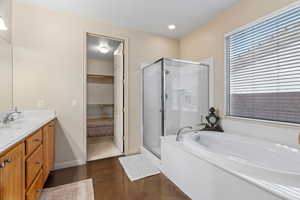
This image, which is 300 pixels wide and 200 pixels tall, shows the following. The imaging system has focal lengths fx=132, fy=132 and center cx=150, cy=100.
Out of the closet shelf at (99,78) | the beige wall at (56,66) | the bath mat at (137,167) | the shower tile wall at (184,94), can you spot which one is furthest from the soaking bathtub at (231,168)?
the closet shelf at (99,78)

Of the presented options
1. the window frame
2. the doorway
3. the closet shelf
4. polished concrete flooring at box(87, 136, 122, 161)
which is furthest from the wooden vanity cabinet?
the closet shelf

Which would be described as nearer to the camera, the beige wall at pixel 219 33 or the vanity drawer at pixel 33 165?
the vanity drawer at pixel 33 165

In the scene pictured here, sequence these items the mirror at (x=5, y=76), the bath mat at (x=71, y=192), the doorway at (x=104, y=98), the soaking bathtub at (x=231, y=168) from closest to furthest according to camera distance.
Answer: the soaking bathtub at (x=231, y=168)
the bath mat at (x=71, y=192)
the mirror at (x=5, y=76)
the doorway at (x=104, y=98)

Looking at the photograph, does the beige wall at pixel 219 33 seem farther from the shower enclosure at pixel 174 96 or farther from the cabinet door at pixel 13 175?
A: the cabinet door at pixel 13 175

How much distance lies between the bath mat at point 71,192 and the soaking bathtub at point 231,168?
103cm

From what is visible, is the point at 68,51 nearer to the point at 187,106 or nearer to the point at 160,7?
the point at 160,7

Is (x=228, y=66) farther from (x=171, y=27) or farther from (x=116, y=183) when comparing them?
(x=116, y=183)

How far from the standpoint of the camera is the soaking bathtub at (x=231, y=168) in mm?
884

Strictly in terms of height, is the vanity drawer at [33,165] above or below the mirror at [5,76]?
below

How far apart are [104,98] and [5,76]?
307 cm

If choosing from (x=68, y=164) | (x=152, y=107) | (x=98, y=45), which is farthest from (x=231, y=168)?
(x=98, y=45)

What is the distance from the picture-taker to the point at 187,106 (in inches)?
98.0

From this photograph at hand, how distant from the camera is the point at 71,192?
161 centimetres

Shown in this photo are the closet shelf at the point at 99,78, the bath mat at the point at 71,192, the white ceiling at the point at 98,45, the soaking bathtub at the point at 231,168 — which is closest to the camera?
the soaking bathtub at the point at 231,168
